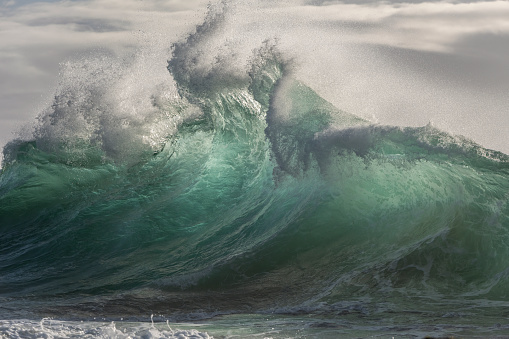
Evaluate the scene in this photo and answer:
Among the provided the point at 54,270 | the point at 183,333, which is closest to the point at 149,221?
the point at 54,270

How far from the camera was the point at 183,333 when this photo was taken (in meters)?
4.83

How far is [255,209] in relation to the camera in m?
9.54

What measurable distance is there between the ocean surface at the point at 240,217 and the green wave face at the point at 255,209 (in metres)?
0.03

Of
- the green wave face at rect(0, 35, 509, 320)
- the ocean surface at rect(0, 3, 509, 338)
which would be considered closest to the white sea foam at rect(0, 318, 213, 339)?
the ocean surface at rect(0, 3, 509, 338)

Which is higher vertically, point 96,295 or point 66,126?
point 66,126

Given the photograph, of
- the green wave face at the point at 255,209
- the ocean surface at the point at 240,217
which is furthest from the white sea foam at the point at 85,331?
the green wave face at the point at 255,209

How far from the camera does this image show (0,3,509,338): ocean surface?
20.5 feet

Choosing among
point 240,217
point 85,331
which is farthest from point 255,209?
point 85,331

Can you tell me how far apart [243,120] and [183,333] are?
6.66m

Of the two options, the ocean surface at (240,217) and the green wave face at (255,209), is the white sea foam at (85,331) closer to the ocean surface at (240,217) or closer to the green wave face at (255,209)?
the ocean surface at (240,217)

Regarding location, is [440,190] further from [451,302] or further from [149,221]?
[149,221]

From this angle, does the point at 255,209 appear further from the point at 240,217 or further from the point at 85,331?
the point at 85,331

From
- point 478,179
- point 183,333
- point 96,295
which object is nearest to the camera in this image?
point 183,333

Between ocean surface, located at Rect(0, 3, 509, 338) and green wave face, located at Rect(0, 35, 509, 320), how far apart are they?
0.03 m
